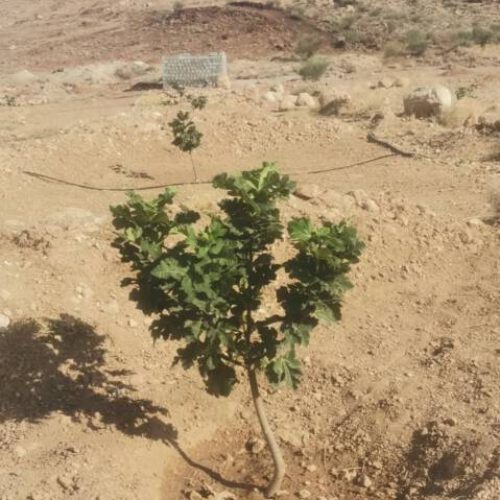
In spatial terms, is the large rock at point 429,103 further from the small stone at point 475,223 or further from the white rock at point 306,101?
the small stone at point 475,223

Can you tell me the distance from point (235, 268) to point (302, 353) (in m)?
2.28

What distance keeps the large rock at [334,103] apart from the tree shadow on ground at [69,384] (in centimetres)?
807

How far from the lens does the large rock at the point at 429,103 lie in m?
12.0

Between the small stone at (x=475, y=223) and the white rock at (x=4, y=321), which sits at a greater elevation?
the white rock at (x=4, y=321)

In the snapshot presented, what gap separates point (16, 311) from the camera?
19.6ft

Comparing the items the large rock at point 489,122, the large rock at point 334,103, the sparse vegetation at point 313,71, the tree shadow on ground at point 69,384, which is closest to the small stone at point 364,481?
the tree shadow on ground at point 69,384

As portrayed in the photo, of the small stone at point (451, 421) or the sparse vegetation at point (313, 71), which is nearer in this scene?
the small stone at point (451, 421)

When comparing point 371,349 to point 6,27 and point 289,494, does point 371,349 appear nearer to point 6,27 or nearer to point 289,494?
point 289,494

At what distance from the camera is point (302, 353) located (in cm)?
603

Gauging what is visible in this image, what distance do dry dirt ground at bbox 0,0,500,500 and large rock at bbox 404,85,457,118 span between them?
357 mm

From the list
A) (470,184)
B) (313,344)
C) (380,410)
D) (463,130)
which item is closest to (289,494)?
(380,410)

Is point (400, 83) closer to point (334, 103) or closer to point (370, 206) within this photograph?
point (334, 103)

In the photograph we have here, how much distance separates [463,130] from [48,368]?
25.2ft

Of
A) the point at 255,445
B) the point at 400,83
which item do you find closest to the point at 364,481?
the point at 255,445
